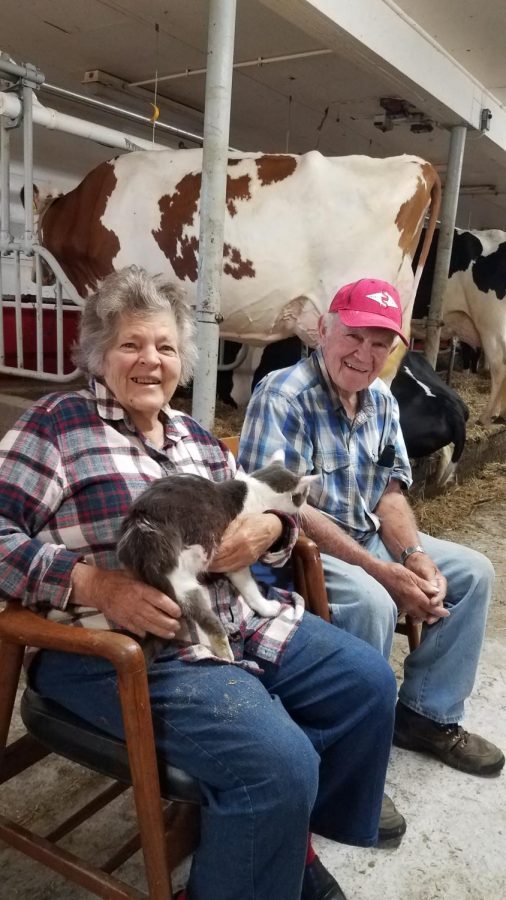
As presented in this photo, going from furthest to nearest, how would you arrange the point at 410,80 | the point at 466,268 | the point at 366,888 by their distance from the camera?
the point at 466,268
the point at 410,80
the point at 366,888

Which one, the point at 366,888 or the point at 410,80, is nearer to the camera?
the point at 366,888

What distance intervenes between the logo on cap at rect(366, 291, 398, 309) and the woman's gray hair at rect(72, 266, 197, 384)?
0.58 meters

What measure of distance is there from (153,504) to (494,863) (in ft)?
4.03

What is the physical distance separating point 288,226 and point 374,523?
94.7 inches

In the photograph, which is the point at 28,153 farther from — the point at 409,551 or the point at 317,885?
the point at 317,885

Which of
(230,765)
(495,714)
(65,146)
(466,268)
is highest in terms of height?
(65,146)

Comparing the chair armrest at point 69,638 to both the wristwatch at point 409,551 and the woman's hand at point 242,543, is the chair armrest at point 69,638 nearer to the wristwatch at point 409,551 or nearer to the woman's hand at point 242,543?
the woman's hand at point 242,543

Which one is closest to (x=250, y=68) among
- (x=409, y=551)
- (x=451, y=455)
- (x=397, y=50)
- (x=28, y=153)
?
(x=397, y=50)

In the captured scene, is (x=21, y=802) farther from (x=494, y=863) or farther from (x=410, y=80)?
(x=410, y=80)

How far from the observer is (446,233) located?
16.5 ft

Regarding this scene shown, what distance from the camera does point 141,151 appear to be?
4.27m

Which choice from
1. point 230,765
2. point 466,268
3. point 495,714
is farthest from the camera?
point 466,268

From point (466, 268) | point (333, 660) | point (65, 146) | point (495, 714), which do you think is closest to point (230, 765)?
point (333, 660)

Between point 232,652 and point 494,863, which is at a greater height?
point 232,652
